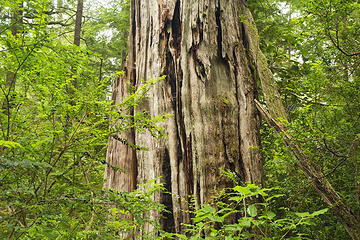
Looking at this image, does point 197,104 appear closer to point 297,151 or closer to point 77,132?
point 297,151

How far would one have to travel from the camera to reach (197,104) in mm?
3945

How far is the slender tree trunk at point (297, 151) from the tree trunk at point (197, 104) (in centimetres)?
20

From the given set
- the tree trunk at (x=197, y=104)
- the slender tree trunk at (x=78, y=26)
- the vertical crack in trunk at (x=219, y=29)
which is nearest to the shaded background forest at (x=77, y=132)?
the tree trunk at (x=197, y=104)

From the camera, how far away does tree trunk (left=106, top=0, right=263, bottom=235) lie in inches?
147

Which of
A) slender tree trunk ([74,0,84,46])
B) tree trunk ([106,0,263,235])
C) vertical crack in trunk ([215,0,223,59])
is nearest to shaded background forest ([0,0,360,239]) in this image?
tree trunk ([106,0,263,235])

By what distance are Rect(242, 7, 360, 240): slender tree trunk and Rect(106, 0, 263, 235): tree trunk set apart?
196mm

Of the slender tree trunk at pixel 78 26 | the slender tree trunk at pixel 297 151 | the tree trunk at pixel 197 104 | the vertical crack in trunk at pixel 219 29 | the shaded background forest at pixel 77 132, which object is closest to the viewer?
the shaded background forest at pixel 77 132

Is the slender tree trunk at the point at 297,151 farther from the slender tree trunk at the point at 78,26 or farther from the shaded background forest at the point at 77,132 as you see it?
the slender tree trunk at the point at 78,26

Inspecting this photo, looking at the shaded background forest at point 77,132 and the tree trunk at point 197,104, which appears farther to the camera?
the tree trunk at point 197,104

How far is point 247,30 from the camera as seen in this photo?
4.71 m

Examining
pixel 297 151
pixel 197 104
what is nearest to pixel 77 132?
pixel 197 104

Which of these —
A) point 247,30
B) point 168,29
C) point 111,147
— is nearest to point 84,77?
point 168,29

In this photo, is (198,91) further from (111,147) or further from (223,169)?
(111,147)

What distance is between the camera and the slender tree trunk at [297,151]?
10.3 ft
